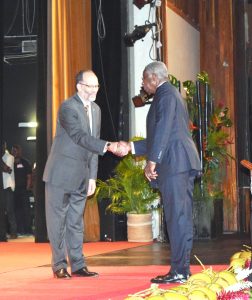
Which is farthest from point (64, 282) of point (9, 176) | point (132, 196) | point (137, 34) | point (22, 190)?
point (22, 190)

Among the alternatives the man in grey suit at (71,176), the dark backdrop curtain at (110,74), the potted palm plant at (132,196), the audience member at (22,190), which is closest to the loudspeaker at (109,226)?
the potted palm plant at (132,196)

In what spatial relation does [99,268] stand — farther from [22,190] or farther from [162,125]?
[22,190]

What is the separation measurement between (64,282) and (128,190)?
15.4 ft

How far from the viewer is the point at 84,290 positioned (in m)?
4.14

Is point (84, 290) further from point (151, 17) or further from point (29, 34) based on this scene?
point (29, 34)

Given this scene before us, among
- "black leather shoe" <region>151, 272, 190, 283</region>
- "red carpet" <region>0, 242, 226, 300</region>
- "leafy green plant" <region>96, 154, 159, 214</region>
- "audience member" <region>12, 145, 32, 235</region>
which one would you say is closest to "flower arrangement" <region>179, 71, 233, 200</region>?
"leafy green plant" <region>96, 154, 159, 214</region>

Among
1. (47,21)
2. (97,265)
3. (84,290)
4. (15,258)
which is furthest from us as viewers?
(47,21)

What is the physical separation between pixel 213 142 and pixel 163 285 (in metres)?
5.67

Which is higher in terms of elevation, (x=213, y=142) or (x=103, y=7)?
(x=103, y=7)

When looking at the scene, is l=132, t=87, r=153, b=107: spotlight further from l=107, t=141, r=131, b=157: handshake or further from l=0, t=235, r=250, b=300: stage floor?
l=107, t=141, r=131, b=157: handshake

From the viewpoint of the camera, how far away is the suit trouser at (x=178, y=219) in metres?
4.45

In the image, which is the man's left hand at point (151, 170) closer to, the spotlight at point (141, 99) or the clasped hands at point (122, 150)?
the clasped hands at point (122, 150)

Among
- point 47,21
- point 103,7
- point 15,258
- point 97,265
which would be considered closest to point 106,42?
point 103,7

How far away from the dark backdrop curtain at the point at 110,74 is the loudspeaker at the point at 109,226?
1.46 feet
